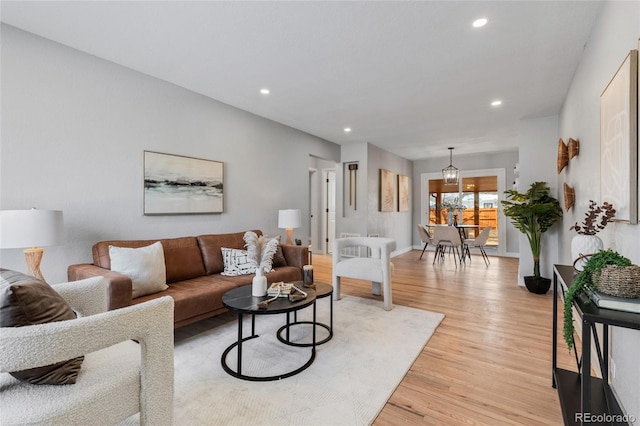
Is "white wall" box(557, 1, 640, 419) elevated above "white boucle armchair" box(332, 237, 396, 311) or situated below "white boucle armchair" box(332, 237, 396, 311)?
above

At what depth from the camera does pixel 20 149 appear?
A: 2316 mm

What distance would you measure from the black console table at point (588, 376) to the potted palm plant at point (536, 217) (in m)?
2.54

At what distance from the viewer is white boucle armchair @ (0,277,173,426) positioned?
943mm

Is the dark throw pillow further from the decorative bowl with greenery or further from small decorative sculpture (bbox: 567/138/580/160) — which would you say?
small decorative sculpture (bbox: 567/138/580/160)

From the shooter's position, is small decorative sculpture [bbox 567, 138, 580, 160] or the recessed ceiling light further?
small decorative sculpture [bbox 567, 138, 580, 160]

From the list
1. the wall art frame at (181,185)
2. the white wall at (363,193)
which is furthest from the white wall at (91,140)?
the white wall at (363,193)

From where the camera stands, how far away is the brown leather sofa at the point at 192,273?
2.29 meters

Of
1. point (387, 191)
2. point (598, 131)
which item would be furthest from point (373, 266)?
point (387, 191)

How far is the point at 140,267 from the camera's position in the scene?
2.47 metres

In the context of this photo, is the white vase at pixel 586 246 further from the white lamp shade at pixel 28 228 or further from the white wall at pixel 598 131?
the white lamp shade at pixel 28 228

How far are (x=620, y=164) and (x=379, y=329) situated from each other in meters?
2.08

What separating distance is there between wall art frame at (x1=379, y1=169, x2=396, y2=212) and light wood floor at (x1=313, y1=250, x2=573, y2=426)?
2.59 m

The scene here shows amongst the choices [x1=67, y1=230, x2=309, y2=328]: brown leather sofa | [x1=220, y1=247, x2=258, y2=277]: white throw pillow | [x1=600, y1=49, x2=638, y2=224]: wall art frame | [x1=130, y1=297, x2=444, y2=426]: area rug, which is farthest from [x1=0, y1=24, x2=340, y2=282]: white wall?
[x1=600, y1=49, x2=638, y2=224]: wall art frame

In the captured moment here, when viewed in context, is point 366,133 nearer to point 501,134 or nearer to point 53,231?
point 501,134
